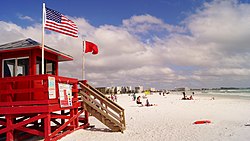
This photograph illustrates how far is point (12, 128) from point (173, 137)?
6408 millimetres

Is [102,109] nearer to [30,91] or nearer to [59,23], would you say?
[30,91]

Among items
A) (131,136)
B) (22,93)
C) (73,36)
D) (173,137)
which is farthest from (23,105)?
(173,137)

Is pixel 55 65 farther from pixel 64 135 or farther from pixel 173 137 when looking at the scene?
pixel 173 137

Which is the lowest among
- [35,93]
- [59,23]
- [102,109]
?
[102,109]

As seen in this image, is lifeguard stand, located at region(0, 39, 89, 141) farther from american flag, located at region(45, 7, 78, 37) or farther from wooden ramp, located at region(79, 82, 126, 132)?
american flag, located at region(45, 7, 78, 37)

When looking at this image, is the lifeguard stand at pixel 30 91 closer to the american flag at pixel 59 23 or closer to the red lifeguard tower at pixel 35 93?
the red lifeguard tower at pixel 35 93

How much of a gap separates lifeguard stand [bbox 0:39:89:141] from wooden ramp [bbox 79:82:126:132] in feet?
2.25

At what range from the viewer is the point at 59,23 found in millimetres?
10281

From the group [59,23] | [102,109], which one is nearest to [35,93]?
[59,23]

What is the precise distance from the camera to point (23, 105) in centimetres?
934

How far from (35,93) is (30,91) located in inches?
25.8

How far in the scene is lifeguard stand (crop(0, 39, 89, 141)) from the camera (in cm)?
920

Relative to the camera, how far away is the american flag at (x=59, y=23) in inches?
386

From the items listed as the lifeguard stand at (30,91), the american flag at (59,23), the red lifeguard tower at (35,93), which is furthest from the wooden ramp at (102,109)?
the american flag at (59,23)
